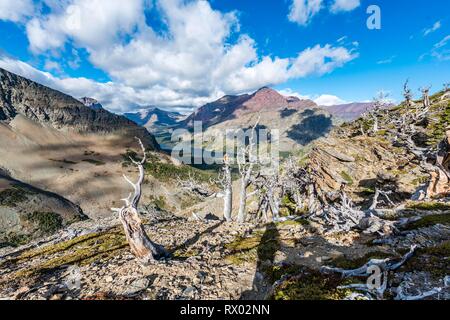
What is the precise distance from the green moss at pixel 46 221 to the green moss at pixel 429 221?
135 meters

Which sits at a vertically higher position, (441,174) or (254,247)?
(441,174)

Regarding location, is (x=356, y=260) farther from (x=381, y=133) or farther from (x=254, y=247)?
(x=381, y=133)

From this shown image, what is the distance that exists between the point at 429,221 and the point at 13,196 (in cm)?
16228

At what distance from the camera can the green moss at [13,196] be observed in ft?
396

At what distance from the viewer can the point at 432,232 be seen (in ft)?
44.2

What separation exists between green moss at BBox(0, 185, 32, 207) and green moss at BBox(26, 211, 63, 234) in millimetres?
11682

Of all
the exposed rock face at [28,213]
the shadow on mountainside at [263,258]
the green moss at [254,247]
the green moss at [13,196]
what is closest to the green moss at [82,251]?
the green moss at [254,247]

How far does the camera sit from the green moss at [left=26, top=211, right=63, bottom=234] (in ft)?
378

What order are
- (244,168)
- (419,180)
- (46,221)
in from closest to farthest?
(244,168), (419,180), (46,221)

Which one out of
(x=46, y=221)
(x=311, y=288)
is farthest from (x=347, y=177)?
(x=46, y=221)

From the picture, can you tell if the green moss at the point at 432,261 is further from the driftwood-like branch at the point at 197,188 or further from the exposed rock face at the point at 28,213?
the exposed rock face at the point at 28,213

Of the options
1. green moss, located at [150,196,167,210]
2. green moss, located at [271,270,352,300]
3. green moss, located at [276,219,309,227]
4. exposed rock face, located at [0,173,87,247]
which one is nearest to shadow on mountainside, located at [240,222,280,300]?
green moss, located at [276,219,309,227]

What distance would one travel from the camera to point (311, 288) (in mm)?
9492
